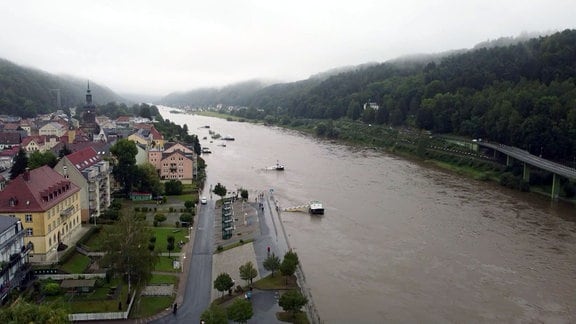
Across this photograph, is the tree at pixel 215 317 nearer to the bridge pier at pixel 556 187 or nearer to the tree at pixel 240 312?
the tree at pixel 240 312

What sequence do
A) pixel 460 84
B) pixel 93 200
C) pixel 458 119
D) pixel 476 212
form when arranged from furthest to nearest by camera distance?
pixel 460 84
pixel 458 119
pixel 476 212
pixel 93 200

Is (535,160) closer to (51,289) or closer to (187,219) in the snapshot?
(187,219)

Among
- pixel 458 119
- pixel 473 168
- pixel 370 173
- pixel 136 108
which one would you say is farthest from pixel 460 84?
pixel 136 108

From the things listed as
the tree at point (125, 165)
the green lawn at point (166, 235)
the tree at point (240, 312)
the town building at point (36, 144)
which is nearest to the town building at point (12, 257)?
the green lawn at point (166, 235)

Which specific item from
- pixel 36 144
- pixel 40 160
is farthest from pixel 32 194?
pixel 36 144

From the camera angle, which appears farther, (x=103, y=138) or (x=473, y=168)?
(x=103, y=138)

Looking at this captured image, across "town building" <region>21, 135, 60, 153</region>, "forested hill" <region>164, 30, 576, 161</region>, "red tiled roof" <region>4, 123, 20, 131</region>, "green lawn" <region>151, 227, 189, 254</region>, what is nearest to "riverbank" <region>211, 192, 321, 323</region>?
"green lawn" <region>151, 227, 189, 254</region>

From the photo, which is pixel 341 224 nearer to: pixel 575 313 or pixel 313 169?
pixel 575 313
